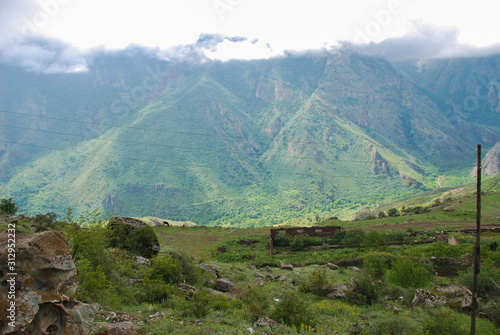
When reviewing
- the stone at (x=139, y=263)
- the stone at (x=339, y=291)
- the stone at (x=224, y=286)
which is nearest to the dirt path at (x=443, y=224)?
the stone at (x=339, y=291)

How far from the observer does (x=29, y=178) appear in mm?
137000

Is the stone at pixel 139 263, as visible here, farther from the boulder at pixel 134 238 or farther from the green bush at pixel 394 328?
the green bush at pixel 394 328

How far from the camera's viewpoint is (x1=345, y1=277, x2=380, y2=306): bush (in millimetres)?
16297

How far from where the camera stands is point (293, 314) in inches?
472

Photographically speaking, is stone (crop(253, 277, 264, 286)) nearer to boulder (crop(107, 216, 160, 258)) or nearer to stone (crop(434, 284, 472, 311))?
boulder (crop(107, 216, 160, 258))

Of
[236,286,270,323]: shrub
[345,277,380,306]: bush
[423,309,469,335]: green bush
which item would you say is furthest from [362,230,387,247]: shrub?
[236,286,270,323]: shrub

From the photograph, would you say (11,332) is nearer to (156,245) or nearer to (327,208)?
(156,245)

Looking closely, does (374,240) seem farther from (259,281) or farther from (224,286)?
(224,286)

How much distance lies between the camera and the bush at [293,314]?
38.6 ft

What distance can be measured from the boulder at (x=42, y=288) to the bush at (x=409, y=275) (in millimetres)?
18336

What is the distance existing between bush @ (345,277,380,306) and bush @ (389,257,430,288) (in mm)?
3093

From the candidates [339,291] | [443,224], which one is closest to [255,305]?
[339,291]

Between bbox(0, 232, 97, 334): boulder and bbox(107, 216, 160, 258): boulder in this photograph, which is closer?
bbox(0, 232, 97, 334): boulder

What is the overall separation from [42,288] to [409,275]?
1950 cm
